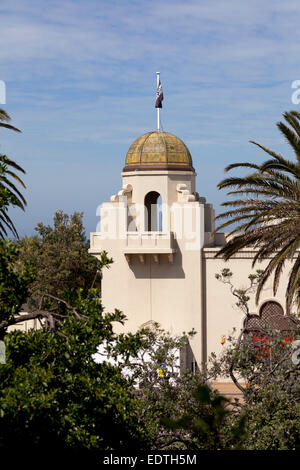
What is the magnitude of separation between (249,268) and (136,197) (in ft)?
17.4

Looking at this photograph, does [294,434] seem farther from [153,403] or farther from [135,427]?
[135,427]

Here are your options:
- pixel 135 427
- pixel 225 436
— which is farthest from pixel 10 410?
pixel 225 436

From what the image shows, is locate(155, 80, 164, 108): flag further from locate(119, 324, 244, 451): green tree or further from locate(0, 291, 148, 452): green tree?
locate(0, 291, 148, 452): green tree

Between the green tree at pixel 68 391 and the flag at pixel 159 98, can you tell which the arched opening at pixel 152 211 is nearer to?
the flag at pixel 159 98

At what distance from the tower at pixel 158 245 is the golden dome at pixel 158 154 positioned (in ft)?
0.13

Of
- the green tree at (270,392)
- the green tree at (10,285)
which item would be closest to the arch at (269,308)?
the green tree at (270,392)

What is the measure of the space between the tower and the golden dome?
0.13 ft

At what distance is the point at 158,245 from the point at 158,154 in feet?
12.1

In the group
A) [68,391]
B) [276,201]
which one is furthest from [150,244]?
[68,391]

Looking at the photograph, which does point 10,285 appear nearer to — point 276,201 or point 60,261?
point 276,201

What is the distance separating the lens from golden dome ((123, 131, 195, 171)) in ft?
97.5

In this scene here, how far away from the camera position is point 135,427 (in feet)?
28.0

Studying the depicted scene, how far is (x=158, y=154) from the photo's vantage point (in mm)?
29797
